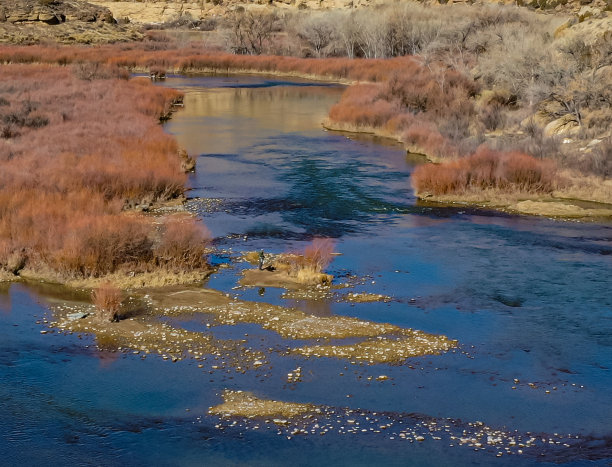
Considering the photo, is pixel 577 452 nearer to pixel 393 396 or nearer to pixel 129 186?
pixel 393 396

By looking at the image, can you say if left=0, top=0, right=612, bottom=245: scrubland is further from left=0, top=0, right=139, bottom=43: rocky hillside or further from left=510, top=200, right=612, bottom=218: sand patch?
left=0, top=0, right=139, bottom=43: rocky hillside

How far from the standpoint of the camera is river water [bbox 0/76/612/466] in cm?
1088

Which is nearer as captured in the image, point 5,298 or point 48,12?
point 5,298

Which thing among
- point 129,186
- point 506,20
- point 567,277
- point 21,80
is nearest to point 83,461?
point 567,277

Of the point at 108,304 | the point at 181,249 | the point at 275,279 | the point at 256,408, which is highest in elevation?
the point at 181,249

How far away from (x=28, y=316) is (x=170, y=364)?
11.7ft

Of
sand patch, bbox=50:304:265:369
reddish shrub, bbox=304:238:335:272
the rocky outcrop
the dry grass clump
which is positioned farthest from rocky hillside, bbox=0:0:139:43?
sand patch, bbox=50:304:265:369

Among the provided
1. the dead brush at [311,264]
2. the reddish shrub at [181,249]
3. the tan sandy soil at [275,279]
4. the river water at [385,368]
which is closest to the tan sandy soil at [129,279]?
the reddish shrub at [181,249]

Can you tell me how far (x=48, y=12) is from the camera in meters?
78.6

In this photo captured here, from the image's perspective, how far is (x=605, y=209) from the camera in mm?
24234

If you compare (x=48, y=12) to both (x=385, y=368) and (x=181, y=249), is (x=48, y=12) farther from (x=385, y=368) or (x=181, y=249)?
(x=385, y=368)

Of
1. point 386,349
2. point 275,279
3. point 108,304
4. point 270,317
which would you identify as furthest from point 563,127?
point 108,304

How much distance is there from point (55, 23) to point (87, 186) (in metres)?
60.9

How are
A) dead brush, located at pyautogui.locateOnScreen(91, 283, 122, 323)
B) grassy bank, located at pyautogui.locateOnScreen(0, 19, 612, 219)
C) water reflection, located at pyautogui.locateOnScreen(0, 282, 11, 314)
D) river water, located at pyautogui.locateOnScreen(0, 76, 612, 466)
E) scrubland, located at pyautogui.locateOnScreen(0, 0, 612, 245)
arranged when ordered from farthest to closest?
grassy bank, located at pyautogui.locateOnScreen(0, 19, 612, 219) → scrubland, located at pyautogui.locateOnScreen(0, 0, 612, 245) → water reflection, located at pyautogui.locateOnScreen(0, 282, 11, 314) → dead brush, located at pyautogui.locateOnScreen(91, 283, 122, 323) → river water, located at pyautogui.locateOnScreen(0, 76, 612, 466)
